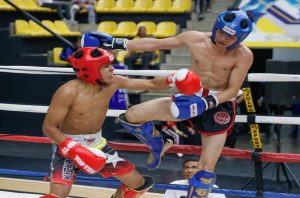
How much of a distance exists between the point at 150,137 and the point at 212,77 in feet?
1.68

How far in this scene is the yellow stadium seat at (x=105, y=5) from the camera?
10.1 metres

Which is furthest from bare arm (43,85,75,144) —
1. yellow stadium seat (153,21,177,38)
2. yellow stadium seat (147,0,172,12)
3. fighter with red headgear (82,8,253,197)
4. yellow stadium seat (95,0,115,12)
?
yellow stadium seat (95,0,115,12)

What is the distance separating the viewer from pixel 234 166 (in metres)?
5.95

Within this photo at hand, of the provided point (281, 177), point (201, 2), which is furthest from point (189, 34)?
point (201, 2)

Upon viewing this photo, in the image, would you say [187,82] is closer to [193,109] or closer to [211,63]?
[193,109]

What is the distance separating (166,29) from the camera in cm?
912

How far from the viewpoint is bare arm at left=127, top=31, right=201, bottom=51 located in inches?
135

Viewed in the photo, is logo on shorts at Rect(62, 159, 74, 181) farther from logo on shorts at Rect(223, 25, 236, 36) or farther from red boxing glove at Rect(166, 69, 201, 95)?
logo on shorts at Rect(223, 25, 236, 36)

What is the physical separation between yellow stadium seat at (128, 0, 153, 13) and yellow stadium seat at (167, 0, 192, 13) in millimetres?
519

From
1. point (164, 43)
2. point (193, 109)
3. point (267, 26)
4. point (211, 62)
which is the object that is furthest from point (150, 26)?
point (193, 109)

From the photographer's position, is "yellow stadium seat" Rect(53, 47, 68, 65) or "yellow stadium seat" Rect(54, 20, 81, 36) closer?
"yellow stadium seat" Rect(53, 47, 68, 65)

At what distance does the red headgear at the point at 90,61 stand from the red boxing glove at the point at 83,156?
38cm

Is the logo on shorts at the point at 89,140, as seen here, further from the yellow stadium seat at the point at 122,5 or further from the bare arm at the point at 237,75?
the yellow stadium seat at the point at 122,5

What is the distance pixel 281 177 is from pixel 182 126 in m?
1.35
